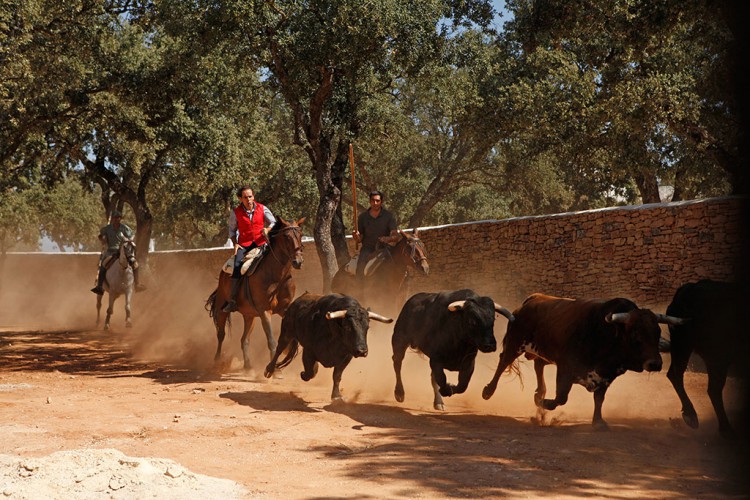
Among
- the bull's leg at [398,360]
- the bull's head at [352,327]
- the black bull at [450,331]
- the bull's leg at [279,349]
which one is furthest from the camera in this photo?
the bull's leg at [279,349]

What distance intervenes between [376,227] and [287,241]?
2148mm

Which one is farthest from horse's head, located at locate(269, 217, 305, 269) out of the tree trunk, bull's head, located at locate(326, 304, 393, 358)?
the tree trunk

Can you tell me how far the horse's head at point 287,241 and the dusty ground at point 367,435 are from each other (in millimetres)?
2006

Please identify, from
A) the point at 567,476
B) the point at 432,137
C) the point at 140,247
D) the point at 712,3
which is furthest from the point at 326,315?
the point at 432,137

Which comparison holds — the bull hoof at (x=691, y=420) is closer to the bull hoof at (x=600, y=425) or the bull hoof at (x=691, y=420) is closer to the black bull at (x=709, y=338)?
the black bull at (x=709, y=338)

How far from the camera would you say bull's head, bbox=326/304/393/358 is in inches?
412

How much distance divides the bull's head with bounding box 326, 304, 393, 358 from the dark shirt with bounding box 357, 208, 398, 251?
446cm

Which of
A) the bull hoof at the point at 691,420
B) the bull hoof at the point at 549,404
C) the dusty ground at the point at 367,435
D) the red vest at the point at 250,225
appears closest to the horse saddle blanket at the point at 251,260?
the red vest at the point at 250,225

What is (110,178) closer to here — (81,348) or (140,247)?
(140,247)

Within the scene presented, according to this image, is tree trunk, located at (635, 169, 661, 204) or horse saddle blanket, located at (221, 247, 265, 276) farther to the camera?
tree trunk, located at (635, 169, 661, 204)

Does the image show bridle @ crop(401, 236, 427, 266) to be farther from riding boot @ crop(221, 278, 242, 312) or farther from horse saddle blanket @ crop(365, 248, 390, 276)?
riding boot @ crop(221, 278, 242, 312)

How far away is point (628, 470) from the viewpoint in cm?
712

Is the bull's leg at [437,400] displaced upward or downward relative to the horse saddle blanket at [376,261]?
downward

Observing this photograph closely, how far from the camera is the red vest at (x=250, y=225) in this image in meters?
14.5
